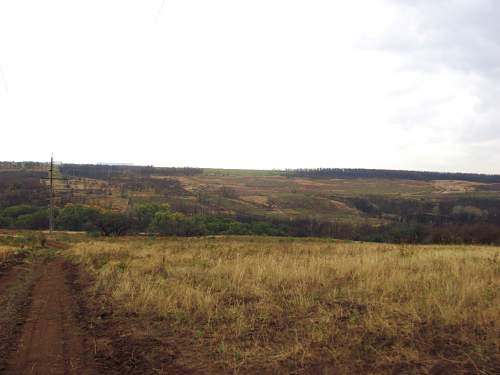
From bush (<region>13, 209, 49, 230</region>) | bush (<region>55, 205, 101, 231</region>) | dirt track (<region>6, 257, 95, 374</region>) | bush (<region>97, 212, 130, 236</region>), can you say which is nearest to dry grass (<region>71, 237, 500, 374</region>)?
dirt track (<region>6, 257, 95, 374</region>)

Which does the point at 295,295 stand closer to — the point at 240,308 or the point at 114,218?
the point at 240,308

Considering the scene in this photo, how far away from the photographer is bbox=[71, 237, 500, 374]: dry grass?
509 centimetres

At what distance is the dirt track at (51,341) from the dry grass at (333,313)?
1.07 metres

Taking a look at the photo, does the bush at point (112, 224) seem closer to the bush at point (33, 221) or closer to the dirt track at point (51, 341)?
the bush at point (33, 221)

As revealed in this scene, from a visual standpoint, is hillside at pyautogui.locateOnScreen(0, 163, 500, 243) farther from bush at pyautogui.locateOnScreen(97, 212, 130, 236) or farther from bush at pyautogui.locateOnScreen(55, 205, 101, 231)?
bush at pyautogui.locateOnScreen(97, 212, 130, 236)

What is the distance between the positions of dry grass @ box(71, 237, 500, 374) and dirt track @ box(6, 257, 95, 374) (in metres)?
1.07

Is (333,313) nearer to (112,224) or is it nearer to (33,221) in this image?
(112,224)

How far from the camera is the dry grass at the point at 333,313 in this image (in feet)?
16.7

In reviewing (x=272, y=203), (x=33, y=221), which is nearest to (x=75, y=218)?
(x=33, y=221)

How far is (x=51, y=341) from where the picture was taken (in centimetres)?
625

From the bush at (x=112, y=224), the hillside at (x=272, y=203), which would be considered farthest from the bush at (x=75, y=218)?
the hillside at (x=272, y=203)

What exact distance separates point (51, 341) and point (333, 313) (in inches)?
188

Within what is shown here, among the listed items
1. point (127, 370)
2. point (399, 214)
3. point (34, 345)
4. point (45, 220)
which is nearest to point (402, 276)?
point (127, 370)

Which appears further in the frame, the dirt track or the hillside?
the hillside
